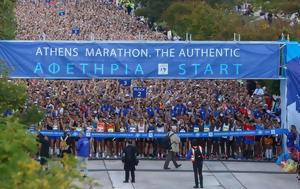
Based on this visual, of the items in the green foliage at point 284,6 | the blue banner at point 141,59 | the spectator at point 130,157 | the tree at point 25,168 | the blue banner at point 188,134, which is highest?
the green foliage at point 284,6

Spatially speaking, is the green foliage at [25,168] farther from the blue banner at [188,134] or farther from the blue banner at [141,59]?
the blue banner at [141,59]

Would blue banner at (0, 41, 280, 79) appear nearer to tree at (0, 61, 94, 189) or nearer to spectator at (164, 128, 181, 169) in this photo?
spectator at (164, 128, 181, 169)

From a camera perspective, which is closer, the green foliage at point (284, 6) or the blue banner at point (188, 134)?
the blue banner at point (188, 134)

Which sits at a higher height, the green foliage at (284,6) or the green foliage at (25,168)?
the green foliage at (284,6)

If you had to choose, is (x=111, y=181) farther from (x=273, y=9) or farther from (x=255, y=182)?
(x=273, y=9)

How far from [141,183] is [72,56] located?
5098 mm

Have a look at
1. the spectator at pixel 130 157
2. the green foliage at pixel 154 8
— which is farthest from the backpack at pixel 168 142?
the green foliage at pixel 154 8

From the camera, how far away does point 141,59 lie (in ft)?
81.9

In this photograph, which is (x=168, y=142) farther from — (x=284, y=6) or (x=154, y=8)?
(x=154, y=8)

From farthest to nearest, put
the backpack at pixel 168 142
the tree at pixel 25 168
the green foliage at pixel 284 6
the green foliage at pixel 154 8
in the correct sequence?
the green foliage at pixel 154 8
the green foliage at pixel 284 6
the backpack at pixel 168 142
the tree at pixel 25 168

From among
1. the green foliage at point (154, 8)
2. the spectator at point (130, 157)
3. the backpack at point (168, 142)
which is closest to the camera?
the spectator at point (130, 157)

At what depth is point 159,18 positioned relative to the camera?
73.9 m

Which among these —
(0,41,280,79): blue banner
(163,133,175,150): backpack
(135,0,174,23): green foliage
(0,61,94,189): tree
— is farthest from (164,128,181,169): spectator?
(135,0,174,23): green foliage

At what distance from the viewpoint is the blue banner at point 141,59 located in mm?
24688
